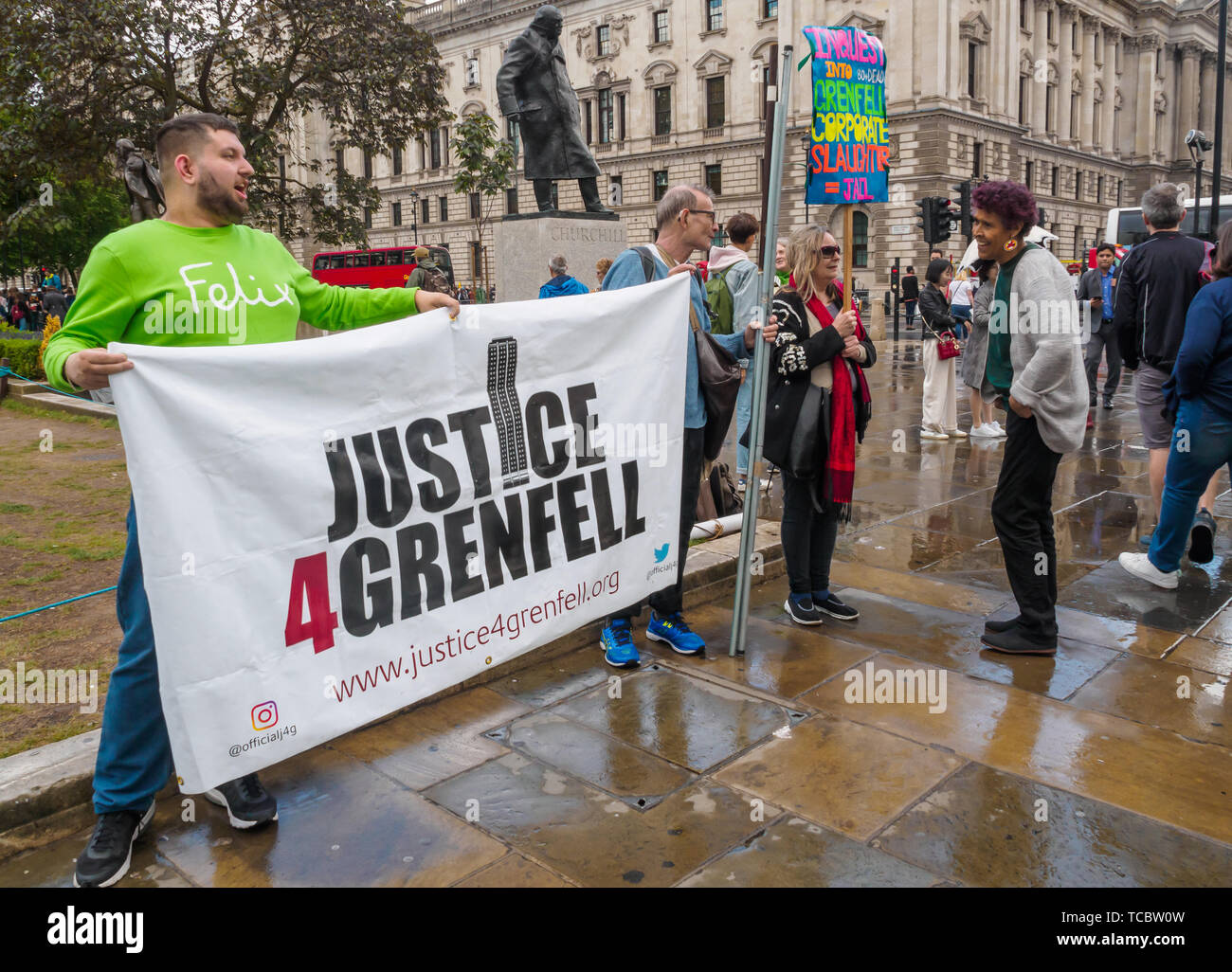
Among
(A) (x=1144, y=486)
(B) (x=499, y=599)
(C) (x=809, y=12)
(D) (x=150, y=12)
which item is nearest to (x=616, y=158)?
(C) (x=809, y=12)

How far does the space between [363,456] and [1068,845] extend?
90.2 inches

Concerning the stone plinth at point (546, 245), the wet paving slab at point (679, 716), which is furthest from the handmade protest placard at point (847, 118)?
the stone plinth at point (546, 245)

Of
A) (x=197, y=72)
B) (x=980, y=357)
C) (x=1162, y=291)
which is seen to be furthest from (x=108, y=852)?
(x=197, y=72)

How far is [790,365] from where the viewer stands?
176 inches

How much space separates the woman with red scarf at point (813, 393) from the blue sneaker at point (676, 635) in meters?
0.67

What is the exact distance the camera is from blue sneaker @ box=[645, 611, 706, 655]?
14.3 ft

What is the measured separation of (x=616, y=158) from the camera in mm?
58375

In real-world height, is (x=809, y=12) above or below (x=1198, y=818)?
above

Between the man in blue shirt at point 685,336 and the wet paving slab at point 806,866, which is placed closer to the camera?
the wet paving slab at point 806,866

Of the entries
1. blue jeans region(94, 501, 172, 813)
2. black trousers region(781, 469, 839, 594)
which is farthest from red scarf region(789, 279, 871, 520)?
blue jeans region(94, 501, 172, 813)

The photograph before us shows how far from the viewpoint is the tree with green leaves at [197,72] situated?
16.2 meters

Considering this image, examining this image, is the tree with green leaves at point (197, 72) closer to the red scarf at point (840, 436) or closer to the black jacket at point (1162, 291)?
the black jacket at point (1162, 291)
